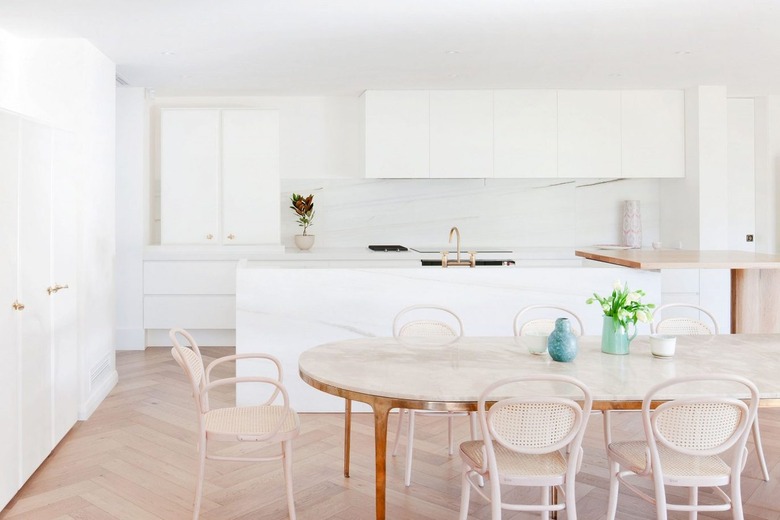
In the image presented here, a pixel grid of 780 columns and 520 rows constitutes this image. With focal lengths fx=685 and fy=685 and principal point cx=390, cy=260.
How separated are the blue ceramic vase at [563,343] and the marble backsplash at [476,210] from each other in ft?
13.3

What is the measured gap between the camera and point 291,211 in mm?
6766

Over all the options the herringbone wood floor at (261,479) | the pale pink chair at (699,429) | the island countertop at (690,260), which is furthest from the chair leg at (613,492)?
the island countertop at (690,260)

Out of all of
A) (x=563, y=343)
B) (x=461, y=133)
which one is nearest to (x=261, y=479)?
(x=563, y=343)

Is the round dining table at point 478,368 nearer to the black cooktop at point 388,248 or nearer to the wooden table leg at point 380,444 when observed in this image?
the wooden table leg at point 380,444

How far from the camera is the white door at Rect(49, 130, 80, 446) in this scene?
12.0 feet

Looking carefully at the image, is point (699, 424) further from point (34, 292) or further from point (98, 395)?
point (98, 395)

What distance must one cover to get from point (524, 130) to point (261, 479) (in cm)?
417

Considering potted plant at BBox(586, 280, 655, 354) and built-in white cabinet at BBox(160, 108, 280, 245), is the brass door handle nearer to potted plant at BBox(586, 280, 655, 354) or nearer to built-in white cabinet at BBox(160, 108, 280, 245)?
built-in white cabinet at BBox(160, 108, 280, 245)

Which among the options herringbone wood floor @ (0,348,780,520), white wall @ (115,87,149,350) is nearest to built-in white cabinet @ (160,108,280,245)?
white wall @ (115,87,149,350)

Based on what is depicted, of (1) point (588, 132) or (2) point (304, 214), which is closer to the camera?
(1) point (588, 132)

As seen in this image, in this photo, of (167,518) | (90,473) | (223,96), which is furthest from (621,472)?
(223,96)

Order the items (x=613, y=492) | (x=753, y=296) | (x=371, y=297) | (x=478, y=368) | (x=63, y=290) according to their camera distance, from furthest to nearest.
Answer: (x=371, y=297) → (x=753, y=296) → (x=63, y=290) → (x=478, y=368) → (x=613, y=492)

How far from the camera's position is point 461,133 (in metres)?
6.30

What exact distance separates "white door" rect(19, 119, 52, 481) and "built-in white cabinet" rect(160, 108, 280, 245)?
268 cm
